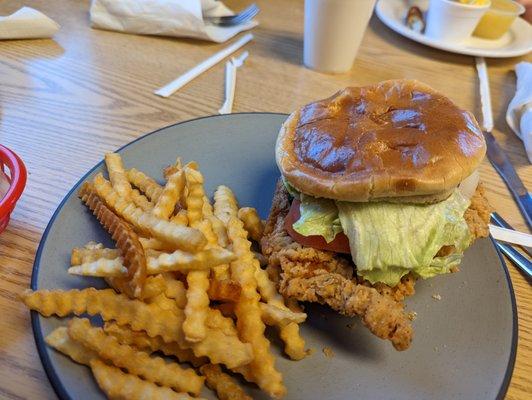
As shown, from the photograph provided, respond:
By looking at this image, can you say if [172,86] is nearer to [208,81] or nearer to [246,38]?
[208,81]

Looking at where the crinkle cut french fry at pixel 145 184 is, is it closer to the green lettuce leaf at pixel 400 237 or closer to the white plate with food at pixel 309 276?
the white plate with food at pixel 309 276

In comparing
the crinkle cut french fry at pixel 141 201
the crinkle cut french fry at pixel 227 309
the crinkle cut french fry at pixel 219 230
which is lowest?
the crinkle cut french fry at pixel 227 309

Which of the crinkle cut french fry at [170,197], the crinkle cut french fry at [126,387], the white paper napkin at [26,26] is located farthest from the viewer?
the white paper napkin at [26,26]

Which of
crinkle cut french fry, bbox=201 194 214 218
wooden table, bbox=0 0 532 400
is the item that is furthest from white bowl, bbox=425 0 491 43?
crinkle cut french fry, bbox=201 194 214 218

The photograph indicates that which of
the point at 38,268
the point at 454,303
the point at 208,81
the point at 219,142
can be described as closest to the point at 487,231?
the point at 454,303

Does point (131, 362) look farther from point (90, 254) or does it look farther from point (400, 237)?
point (400, 237)

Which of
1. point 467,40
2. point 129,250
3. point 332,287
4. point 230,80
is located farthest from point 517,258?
point 467,40

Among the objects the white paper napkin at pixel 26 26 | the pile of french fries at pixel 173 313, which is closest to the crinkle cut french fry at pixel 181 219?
the pile of french fries at pixel 173 313
